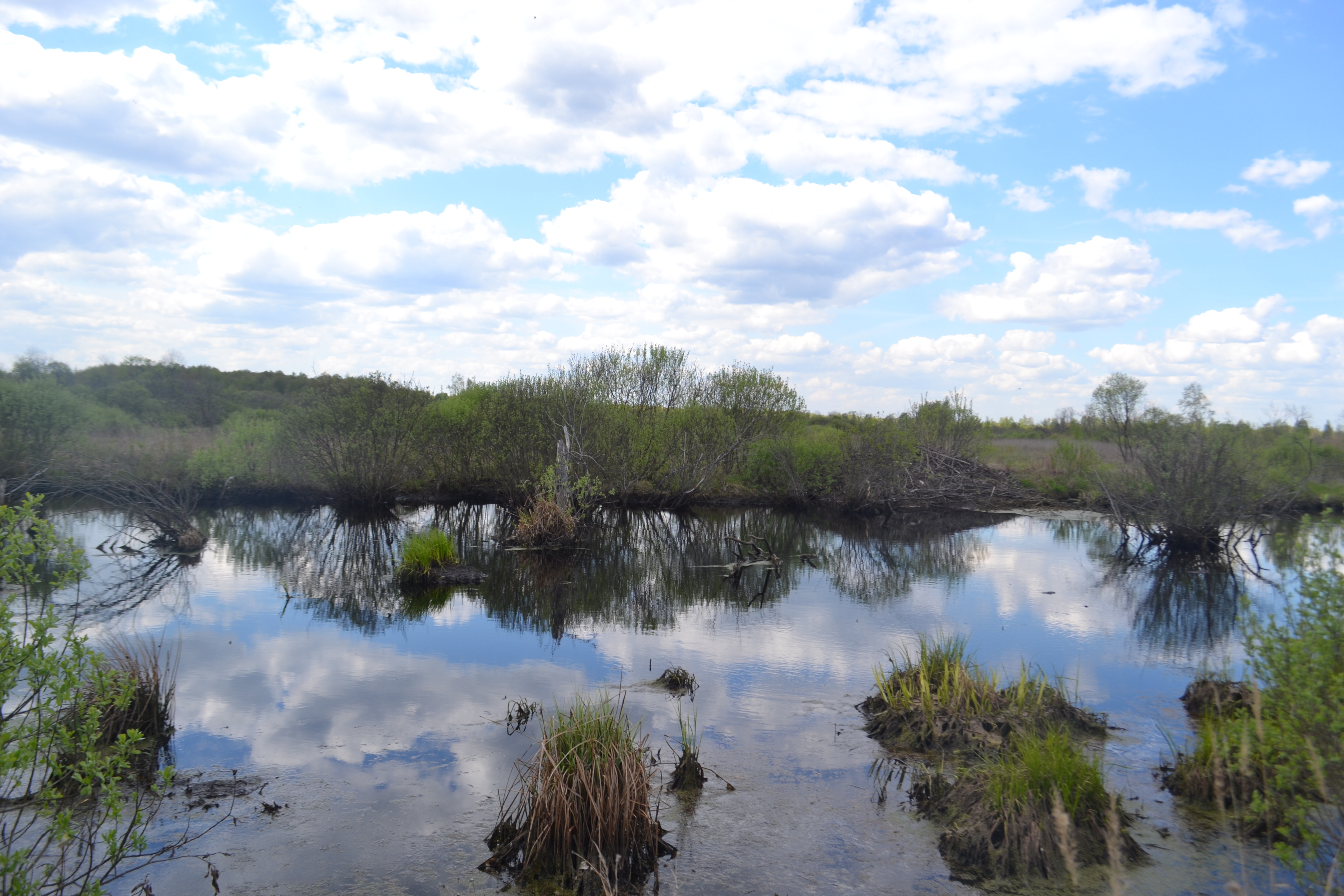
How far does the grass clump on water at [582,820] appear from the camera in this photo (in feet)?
15.7

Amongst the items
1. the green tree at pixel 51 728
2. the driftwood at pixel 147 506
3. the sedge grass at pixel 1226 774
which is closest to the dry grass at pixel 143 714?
the green tree at pixel 51 728

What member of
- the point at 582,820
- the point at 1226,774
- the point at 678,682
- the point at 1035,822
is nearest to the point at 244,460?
the point at 678,682

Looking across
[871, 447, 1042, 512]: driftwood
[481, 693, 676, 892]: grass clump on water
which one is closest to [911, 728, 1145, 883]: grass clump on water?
[481, 693, 676, 892]: grass clump on water

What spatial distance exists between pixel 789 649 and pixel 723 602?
3.18 m

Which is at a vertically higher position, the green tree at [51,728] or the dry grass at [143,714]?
the green tree at [51,728]

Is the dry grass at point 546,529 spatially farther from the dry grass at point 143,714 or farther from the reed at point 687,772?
the reed at point 687,772

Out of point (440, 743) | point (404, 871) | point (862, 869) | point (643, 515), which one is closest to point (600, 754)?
point (404, 871)

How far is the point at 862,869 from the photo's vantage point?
4941 millimetres

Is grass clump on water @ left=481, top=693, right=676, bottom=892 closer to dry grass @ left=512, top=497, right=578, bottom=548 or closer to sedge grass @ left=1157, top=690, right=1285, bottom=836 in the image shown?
sedge grass @ left=1157, top=690, right=1285, bottom=836

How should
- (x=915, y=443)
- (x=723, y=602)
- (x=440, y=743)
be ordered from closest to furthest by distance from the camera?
(x=440, y=743), (x=723, y=602), (x=915, y=443)

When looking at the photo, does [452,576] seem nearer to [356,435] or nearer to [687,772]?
[687,772]

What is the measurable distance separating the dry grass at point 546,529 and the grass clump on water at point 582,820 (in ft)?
44.0

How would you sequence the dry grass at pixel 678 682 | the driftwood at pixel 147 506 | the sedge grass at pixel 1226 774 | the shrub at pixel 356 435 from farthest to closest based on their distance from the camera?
the shrub at pixel 356 435 < the driftwood at pixel 147 506 < the dry grass at pixel 678 682 < the sedge grass at pixel 1226 774

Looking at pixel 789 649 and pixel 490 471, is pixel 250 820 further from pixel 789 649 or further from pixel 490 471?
pixel 490 471
